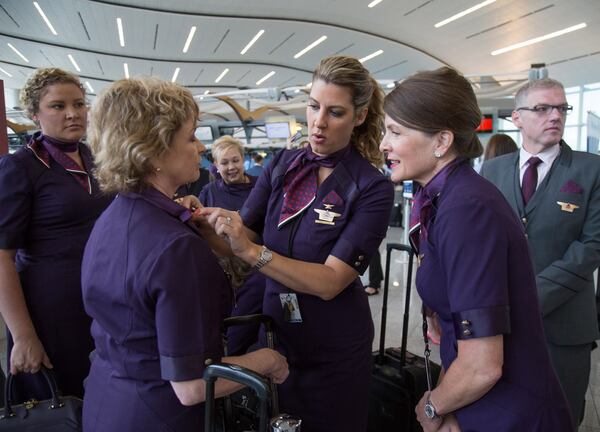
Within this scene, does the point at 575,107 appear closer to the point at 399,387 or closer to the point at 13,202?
the point at 399,387

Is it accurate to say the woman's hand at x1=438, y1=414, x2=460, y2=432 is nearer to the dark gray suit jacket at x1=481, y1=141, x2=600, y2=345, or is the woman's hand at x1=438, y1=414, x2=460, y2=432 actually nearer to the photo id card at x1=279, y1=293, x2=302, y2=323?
the photo id card at x1=279, y1=293, x2=302, y2=323

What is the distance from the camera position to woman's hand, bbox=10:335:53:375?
1.82 m

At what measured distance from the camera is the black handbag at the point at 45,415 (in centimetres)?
155

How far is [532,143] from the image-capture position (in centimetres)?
214

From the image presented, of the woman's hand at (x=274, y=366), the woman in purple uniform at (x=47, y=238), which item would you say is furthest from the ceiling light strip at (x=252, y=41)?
the woman's hand at (x=274, y=366)

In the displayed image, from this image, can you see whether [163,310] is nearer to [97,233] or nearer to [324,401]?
Result: [97,233]

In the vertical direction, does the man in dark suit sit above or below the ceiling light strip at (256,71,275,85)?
below

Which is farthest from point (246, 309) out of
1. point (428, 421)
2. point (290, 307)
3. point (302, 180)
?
point (428, 421)

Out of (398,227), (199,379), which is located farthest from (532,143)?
(398,227)

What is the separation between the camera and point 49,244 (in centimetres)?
190

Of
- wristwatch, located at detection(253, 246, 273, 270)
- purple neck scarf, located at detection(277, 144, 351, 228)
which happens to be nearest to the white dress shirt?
purple neck scarf, located at detection(277, 144, 351, 228)

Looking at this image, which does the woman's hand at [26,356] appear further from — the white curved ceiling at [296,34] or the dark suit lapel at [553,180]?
the white curved ceiling at [296,34]

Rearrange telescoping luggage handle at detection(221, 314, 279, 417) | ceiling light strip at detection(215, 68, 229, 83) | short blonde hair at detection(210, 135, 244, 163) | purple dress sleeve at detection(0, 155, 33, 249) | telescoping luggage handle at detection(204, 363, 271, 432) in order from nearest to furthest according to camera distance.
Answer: telescoping luggage handle at detection(204, 363, 271, 432)
telescoping luggage handle at detection(221, 314, 279, 417)
purple dress sleeve at detection(0, 155, 33, 249)
short blonde hair at detection(210, 135, 244, 163)
ceiling light strip at detection(215, 68, 229, 83)

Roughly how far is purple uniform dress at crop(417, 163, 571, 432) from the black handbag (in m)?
1.30
